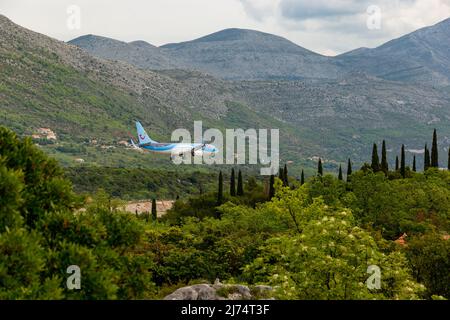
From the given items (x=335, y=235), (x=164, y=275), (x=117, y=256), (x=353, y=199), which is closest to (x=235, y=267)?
(x=164, y=275)

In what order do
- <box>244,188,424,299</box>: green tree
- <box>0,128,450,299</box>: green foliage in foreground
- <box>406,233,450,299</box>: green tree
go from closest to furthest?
1. <box>0,128,450,299</box>: green foliage in foreground
2. <box>244,188,424,299</box>: green tree
3. <box>406,233,450,299</box>: green tree

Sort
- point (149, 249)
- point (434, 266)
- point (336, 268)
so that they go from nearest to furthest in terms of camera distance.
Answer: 1. point (336, 268)
2. point (434, 266)
3. point (149, 249)

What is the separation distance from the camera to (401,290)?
3172 cm

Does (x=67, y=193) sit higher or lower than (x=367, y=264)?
higher

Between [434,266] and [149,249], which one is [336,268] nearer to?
[434,266]

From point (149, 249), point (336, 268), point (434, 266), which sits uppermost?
point (336, 268)

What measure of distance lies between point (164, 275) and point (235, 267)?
263 inches

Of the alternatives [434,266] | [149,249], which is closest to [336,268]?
[434,266]

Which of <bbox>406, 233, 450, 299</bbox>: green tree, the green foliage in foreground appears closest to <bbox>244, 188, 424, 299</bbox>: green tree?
the green foliage in foreground

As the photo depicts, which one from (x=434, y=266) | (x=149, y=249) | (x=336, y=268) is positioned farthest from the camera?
(x=149, y=249)

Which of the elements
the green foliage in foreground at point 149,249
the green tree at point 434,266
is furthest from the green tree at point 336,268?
the green tree at point 434,266

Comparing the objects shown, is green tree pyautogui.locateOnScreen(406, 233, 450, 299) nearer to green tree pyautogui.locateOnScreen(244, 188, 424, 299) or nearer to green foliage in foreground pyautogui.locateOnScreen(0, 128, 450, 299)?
green foliage in foreground pyautogui.locateOnScreen(0, 128, 450, 299)

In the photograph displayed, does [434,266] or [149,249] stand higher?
[434,266]
